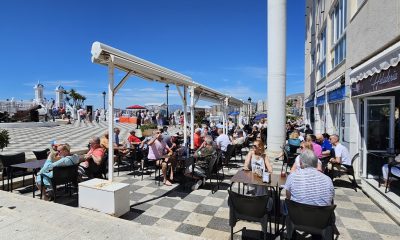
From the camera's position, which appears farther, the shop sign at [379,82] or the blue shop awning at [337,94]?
the blue shop awning at [337,94]

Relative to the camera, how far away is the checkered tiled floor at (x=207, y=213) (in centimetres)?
381

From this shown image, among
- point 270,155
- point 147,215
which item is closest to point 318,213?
point 147,215

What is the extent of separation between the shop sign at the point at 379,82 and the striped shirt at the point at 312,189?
270 centimetres

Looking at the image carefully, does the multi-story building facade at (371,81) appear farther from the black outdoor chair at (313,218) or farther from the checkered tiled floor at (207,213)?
the black outdoor chair at (313,218)

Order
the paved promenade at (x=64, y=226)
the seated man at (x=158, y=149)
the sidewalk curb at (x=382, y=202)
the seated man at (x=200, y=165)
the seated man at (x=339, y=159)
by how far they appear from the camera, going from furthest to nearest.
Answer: the seated man at (x=158, y=149) < the seated man at (x=339, y=159) < the seated man at (x=200, y=165) < the sidewalk curb at (x=382, y=202) < the paved promenade at (x=64, y=226)

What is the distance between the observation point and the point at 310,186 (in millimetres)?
3010

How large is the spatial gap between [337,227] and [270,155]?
6.73 meters

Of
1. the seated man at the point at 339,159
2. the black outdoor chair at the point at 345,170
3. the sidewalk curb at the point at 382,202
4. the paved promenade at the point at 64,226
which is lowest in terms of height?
the sidewalk curb at the point at 382,202

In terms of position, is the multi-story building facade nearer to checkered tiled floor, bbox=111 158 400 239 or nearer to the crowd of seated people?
checkered tiled floor, bbox=111 158 400 239

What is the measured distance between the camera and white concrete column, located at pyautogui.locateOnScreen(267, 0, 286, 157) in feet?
35.9

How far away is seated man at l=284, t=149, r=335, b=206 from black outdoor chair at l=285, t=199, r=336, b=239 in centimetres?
25

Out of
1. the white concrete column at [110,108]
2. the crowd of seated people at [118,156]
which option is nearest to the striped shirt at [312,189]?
the crowd of seated people at [118,156]

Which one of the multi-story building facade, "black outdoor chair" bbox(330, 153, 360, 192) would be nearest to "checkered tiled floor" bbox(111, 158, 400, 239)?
"black outdoor chair" bbox(330, 153, 360, 192)

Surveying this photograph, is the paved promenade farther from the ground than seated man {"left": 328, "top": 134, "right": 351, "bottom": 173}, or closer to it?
closer to it
